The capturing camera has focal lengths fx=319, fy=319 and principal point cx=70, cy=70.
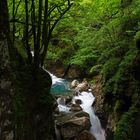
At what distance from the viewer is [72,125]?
10.6 meters

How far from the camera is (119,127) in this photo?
7.79 meters

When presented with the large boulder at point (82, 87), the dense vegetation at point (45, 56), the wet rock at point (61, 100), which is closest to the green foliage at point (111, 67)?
the dense vegetation at point (45, 56)

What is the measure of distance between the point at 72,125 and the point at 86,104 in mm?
3131

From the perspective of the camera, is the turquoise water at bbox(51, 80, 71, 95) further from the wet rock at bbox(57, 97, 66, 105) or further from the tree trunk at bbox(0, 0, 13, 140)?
the tree trunk at bbox(0, 0, 13, 140)

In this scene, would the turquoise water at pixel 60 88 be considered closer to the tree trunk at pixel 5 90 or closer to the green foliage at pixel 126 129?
the green foliage at pixel 126 129

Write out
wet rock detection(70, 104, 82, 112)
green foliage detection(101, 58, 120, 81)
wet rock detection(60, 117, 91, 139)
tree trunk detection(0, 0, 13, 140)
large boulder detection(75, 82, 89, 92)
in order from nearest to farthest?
tree trunk detection(0, 0, 13, 140) < green foliage detection(101, 58, 120, 81) < wet rock detection(60, 117, 91, 139) < wet rock detection(70, 104, 82, 112) < large boulder detection(75, 82, 89, 92)

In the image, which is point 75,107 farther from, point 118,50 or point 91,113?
point 118,50

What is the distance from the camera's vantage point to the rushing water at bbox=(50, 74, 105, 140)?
37.4ft

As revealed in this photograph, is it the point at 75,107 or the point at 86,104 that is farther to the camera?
the point at 86,104

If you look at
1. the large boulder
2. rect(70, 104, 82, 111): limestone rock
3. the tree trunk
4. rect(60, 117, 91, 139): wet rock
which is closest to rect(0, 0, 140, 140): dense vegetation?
rect(60, 117, 91, 139): wet rock

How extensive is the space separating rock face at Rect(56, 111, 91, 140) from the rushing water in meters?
0.48

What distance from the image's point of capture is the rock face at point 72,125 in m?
10.4

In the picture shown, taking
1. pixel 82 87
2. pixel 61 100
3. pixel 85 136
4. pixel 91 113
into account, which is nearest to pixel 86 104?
pixel 91 113

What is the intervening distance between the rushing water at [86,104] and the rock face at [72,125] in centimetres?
48
